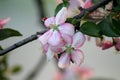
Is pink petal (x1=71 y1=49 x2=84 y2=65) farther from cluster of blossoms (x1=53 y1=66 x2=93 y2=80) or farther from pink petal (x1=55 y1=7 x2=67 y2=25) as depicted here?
cluster of blossoms (x1=53 y1=66 x2=93 y2=80)

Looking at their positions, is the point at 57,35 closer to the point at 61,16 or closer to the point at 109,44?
the point at 61,16

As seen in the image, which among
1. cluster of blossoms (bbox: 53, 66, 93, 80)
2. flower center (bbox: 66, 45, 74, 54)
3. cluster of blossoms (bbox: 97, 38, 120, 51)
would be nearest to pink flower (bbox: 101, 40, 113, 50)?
cluster of blossoms (bbox: 97, 38, 120, 51)

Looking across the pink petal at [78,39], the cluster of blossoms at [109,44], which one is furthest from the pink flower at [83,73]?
the pink petal at [78,39]

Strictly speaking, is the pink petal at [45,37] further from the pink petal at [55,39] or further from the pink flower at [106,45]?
the pink flower at [106,45]

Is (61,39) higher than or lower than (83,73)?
higher

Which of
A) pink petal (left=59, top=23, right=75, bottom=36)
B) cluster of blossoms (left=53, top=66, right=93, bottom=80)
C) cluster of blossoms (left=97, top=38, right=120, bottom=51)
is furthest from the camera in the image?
cluster of blossoms (left=53, top=66, right=93, bottom=80)

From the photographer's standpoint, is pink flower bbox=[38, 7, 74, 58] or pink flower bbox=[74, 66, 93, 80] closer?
pink flower bbox=[38, 7, 74, 58]

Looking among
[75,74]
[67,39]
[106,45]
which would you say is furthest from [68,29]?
[75,74]

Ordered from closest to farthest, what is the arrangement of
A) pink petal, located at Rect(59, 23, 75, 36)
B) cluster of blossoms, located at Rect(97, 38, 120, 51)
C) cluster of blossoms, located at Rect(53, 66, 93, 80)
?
pink petal, located at Rect(59, 23, 75, 36) → cluster of blossoms, located at Rect(97, 38, 120, 51) → cluster of blossoms, located at Rect(53, 66, 93, 80)
